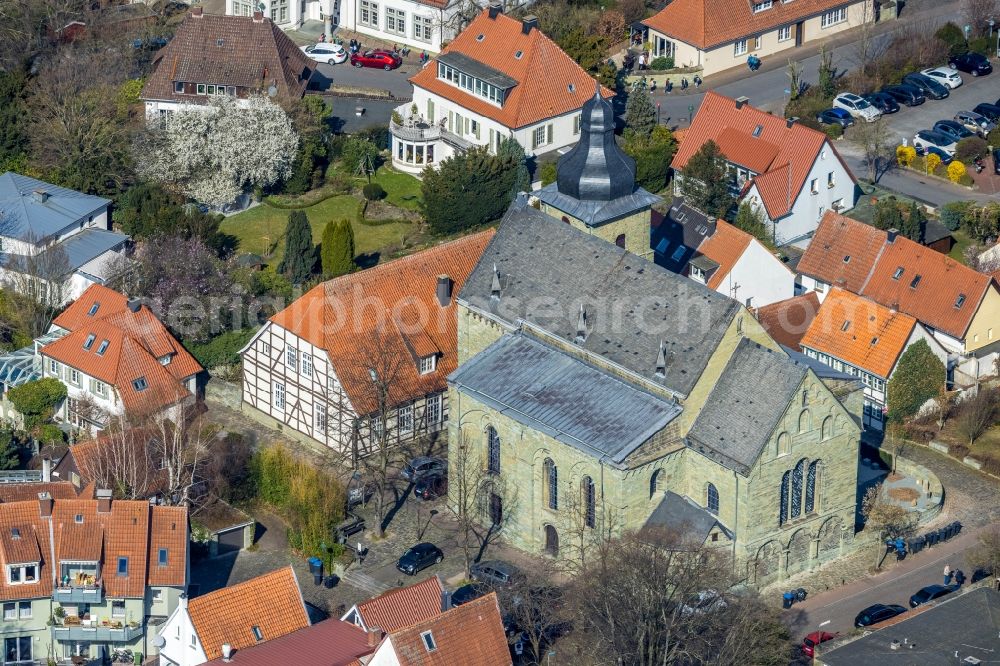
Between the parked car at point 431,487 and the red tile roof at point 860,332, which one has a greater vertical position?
the red tile roof at point 860,332

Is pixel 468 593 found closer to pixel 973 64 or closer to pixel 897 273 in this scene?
pixel 897 273

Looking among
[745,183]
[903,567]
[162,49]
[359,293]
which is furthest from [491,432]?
[162,49]

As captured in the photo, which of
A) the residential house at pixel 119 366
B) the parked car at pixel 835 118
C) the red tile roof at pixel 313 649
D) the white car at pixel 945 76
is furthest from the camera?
the white car at pixel 945 76

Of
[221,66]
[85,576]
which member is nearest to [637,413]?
[85,576]

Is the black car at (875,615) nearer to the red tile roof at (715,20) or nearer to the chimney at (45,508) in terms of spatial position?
the chimney at (45,508)

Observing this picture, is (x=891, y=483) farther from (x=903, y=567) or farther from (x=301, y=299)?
(x=301, y=299)

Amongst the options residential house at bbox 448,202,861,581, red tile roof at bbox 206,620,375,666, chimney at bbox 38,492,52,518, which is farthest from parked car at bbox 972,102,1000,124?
chimney at bbox 38,492,52,518

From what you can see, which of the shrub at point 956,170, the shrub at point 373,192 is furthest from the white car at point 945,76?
the shrub at point 373,192
